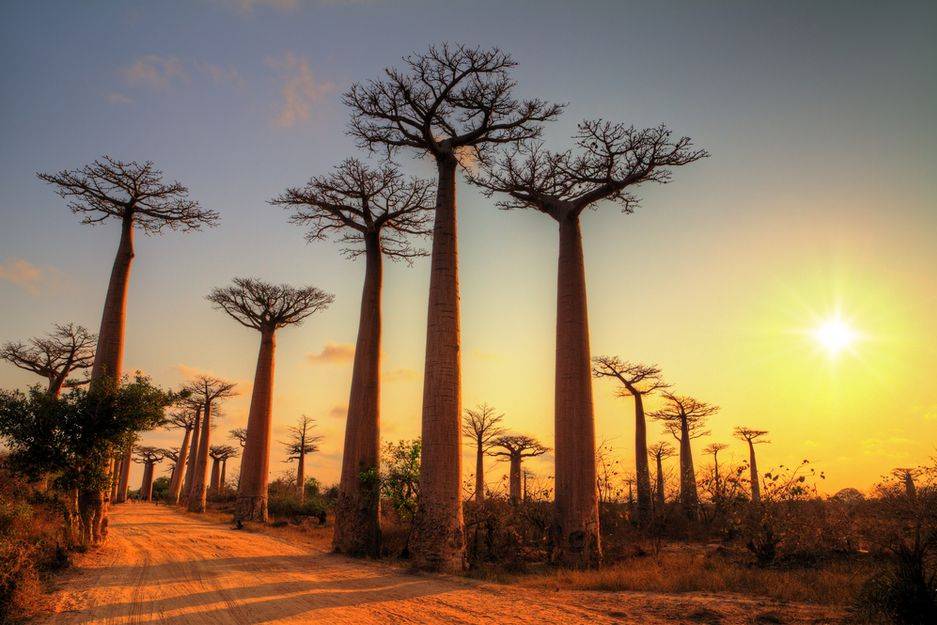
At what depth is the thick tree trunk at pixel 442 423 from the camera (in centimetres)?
800

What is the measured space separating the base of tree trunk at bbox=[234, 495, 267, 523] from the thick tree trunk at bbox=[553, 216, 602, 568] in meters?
11.0

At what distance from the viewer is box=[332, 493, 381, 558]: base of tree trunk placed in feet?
32.7

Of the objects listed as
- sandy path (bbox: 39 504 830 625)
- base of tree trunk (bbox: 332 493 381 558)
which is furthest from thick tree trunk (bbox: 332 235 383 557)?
sandy path (bbox: 39 504 830 625)

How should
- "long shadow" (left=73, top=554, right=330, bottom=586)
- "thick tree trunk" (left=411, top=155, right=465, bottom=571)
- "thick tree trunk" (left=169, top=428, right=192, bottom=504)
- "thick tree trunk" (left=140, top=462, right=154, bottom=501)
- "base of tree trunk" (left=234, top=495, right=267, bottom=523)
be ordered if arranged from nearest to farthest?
"long shadow" (left=73, top=554, right=330, bottom=586)
"thick tree trunk" (left=411, top=155, right=465, bottom=571)
"base of tree trunk" (left=234, top=495, right=267, bottom=523)
"thick tree trunk" (left=169, top=428, right=192, bottom=504)
"thick tree trunk" (left=140, top=462, right=154, bottom=501)

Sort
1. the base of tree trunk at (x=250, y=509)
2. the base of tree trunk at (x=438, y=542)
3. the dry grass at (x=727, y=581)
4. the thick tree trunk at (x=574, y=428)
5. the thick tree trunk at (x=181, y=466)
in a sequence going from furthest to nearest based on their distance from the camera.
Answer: the thick tree trunk at (x=181, y=466) → the base of tree trunk at (x=250, y=509) → the thick tree trunk at (x=574, y=428) → the base of tree trunk at (x=438, y=542) → the dry grass at (x=727, y=581)

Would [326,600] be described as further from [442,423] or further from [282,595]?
[442,423]

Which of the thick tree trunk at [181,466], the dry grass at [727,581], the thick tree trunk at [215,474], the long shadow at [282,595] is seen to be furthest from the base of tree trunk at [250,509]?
the thick tree trunk at [215,474]

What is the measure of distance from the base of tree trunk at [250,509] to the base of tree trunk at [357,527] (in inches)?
304

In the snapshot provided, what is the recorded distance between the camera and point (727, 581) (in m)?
6.71

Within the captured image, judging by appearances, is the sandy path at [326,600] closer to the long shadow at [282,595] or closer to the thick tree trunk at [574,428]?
the long shadow at [282,595]

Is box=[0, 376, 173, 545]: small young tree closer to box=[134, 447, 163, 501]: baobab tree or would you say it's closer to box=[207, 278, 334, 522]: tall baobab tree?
box=[207, 278, 334, 522]: tall baobab tree

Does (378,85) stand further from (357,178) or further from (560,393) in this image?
(560,393)

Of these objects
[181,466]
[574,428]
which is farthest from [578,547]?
[181,466]

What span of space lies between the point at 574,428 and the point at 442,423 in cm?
251
